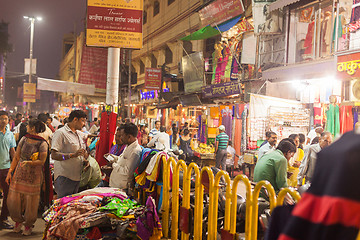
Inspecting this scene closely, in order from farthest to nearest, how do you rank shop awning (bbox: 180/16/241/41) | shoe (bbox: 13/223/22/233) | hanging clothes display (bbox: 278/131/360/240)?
shop awning (bbox: 180/16/241/41) < shoe (bbox: 13/223/22/233) < hanging clothes display (bbox: 278/131/360/240)

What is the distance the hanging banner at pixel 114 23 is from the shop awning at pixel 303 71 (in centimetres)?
502

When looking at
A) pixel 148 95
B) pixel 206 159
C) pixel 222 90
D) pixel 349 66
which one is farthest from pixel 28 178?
pixel 148 95

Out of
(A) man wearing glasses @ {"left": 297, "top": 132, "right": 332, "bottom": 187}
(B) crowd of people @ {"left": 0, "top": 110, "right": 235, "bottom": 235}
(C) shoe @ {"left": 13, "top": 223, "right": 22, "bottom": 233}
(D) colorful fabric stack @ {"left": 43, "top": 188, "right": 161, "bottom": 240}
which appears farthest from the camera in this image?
(A) man wearing glasses @ {"left": 297, "top": 132, "right": 332, "bottom": 187}

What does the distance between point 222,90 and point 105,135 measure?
880cm

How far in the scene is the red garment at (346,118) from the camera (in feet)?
31.2

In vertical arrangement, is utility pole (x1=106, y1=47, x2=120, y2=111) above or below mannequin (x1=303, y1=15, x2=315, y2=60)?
below

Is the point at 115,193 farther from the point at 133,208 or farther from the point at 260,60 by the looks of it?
the point at 260,60

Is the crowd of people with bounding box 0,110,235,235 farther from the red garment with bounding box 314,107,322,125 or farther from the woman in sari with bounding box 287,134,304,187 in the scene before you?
the red garment with bounding box 314,107,322,125

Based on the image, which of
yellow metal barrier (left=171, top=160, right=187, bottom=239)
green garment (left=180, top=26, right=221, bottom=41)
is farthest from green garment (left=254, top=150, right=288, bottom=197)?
green garment (left=180, top=26, right=221, bottom=41)

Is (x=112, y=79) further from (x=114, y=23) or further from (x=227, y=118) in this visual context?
(x=227, y=118)

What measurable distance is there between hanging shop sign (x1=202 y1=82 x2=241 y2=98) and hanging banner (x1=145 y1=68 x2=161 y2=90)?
454 cm

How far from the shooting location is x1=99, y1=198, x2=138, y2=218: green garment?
472cm

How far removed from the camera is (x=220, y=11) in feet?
48.7

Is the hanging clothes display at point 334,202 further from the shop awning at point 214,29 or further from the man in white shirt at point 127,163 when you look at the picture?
the shop awning at point 214,29
